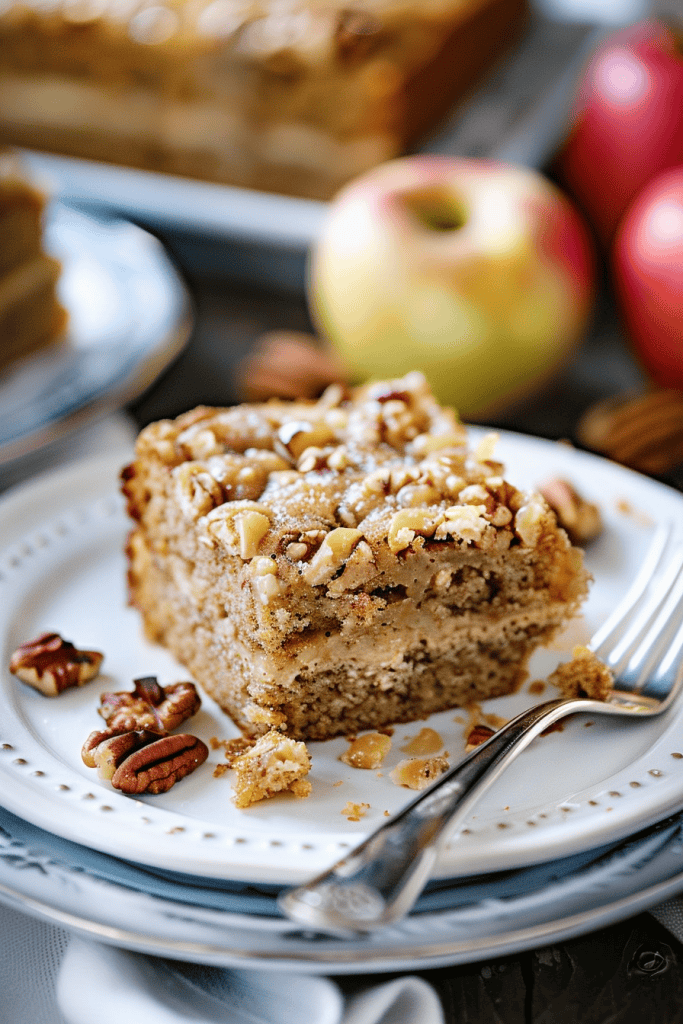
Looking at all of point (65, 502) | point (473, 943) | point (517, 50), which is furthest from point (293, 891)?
point (517, 50)

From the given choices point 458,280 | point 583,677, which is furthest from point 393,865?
point 458,280

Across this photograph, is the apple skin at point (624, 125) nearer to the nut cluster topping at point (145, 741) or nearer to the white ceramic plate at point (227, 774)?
the white ceramic plate at point (227, 774)

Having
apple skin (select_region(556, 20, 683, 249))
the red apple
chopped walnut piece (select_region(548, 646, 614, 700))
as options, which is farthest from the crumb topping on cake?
apple skin (select_region(556, 20, 683, 249))

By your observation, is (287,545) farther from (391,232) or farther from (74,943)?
(391,232)

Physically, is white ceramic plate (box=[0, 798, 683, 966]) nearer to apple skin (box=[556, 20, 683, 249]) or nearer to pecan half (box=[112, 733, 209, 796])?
pecan half (box=[112, 733, 209, 796])

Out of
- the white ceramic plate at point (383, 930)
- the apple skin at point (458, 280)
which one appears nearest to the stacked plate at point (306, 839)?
the white ceramic plate at point (383, 930)

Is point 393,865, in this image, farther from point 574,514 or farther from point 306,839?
point 574,514
